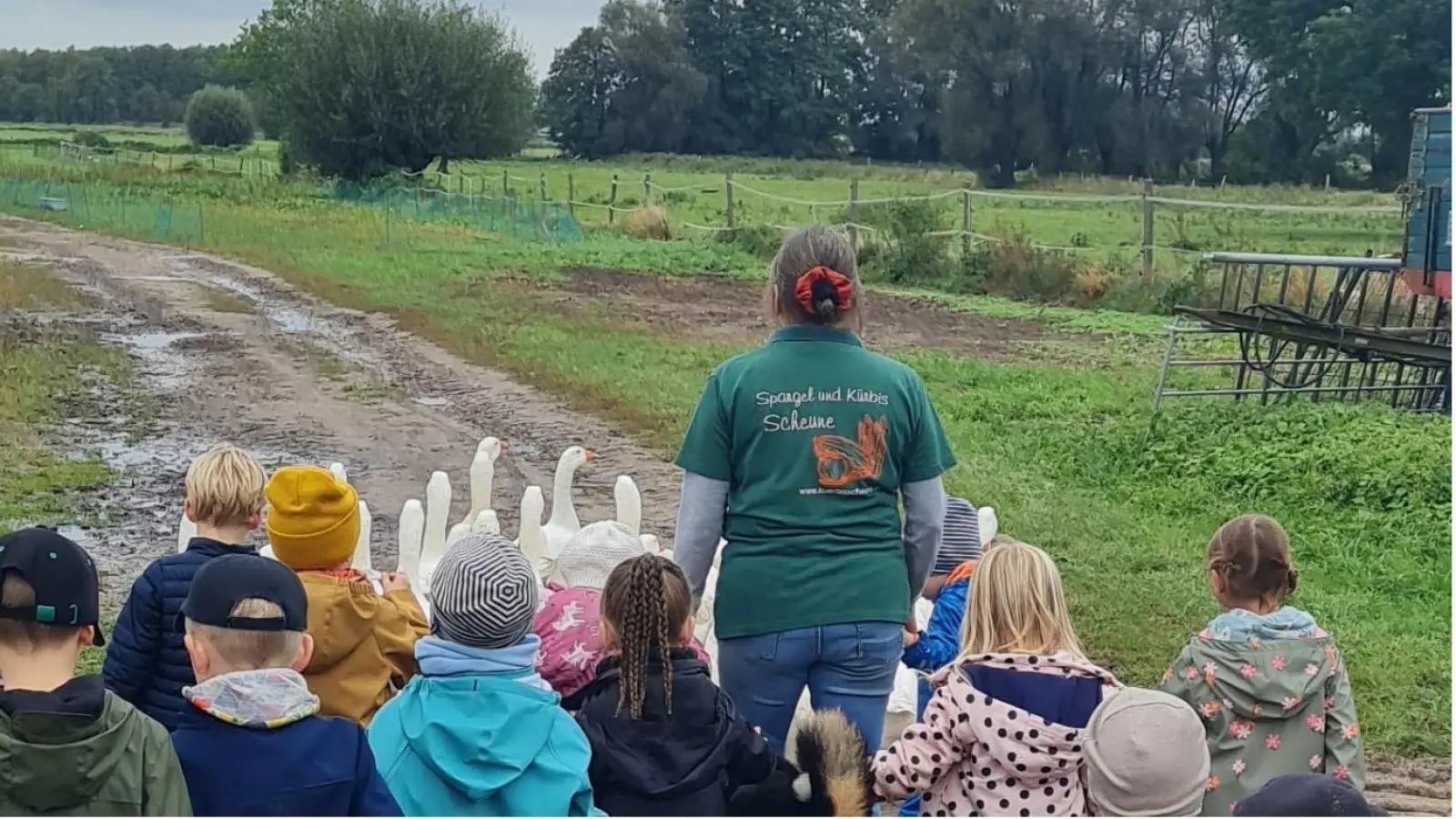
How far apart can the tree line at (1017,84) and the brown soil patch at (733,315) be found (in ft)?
65.4

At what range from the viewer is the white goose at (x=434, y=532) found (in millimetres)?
6023

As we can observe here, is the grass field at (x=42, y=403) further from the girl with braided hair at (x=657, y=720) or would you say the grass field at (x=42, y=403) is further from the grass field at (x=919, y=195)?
the grass field at (x=919, y=195)

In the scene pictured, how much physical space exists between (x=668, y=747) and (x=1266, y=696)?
4.87 ft

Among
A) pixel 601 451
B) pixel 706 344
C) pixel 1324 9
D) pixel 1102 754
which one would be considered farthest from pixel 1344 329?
pixel 1324 9

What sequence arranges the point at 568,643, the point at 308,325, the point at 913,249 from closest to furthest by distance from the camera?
the point at 568,643
the point at 308,325
the point at 913,249

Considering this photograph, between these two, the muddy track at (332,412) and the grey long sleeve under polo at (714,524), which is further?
the muddy track at (332,412)

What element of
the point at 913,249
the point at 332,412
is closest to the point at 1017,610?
the point at 332,412

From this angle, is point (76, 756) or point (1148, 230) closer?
point (76, 756)

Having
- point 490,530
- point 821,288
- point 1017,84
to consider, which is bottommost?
point 490,530

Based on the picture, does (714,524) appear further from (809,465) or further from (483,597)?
(483,597)

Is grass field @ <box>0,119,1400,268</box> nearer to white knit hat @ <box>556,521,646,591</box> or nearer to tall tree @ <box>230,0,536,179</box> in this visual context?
tall tree @ <box>230,0,536,179</box>

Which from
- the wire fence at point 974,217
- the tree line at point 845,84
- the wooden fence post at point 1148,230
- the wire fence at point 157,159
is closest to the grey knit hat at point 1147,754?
the wire fence at point 974,217

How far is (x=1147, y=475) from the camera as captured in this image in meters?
9.85

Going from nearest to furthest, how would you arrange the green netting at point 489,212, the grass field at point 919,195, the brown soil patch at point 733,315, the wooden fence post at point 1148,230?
the brown soil patch at point 733,315 < the wooden fence post at point 1148,230 < the grass field at point 919,195 < the green netting at point 489,212
